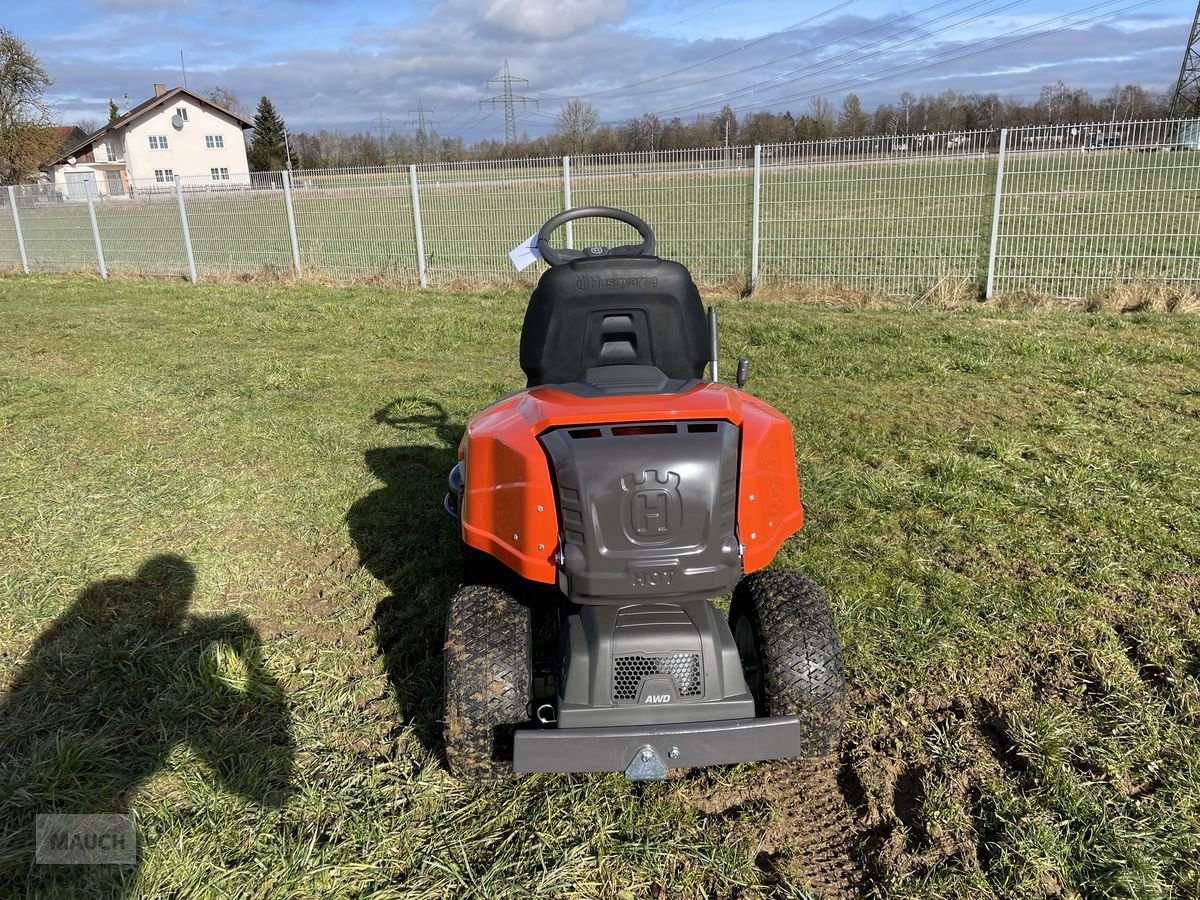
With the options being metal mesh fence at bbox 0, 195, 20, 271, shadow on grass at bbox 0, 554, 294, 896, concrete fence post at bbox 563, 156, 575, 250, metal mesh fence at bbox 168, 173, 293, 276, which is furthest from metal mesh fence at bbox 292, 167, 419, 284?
shadow on grass at bbox 0, 554, 294, 896

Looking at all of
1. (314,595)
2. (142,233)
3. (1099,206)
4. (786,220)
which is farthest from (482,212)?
(314,595)

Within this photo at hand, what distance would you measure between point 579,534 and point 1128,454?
3881 millimetres

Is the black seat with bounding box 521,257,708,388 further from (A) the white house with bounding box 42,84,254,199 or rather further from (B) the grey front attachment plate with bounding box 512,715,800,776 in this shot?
(A) the white house with bounding box 42,84,254,199

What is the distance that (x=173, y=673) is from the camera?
2998 millimetres

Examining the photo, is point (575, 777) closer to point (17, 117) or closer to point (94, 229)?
point (94, 229)

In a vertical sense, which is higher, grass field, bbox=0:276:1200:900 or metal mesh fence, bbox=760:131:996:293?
metal mesh fence, bbox=760:131:996:293

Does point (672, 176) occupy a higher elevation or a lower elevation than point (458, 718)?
higher

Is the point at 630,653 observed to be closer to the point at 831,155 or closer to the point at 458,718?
the point at 458,718

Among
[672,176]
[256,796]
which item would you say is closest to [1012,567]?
[256,796]

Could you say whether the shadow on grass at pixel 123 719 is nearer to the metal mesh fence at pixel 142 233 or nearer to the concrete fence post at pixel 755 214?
the concrete fence post at pixel 755 214

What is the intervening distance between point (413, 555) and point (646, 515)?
6.90 feet

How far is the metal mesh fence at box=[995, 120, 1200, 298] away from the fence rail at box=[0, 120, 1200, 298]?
0.02 m

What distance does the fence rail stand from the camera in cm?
889

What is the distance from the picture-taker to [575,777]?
2518 mm
